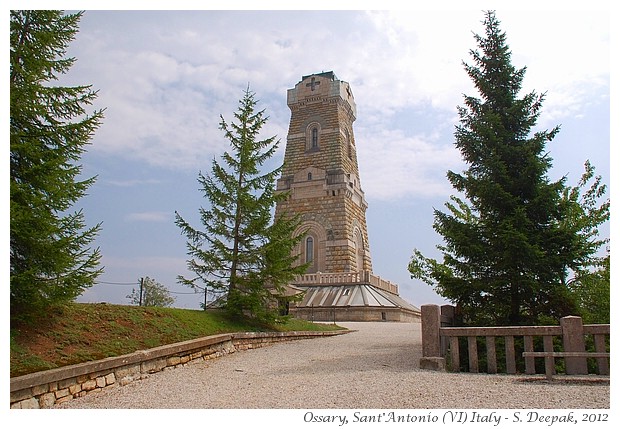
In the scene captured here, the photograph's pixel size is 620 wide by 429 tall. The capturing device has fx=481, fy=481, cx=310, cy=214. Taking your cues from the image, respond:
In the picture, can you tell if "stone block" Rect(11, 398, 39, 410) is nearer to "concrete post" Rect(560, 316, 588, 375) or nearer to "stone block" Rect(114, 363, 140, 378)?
"stone block" Rect(114, 363, 140, 378)

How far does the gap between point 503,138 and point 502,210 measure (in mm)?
1807

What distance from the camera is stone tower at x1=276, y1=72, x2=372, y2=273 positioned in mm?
30703

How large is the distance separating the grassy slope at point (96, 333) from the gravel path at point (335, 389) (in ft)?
2.71

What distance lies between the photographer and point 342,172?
1246 inches

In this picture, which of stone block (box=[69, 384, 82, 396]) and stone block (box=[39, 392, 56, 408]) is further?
stone block (box=[69, 384, 82, 396])

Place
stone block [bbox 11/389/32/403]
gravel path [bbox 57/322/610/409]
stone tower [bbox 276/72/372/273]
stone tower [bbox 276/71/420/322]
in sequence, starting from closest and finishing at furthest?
stone block [bbox 11/389/32/403]
gravel path [bbox 57/322/610/409]
stone tower [bbox 276/71/420/322]
stone tower [bbox 276/72/372/273]

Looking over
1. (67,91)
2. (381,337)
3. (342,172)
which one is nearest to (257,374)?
(67,91)

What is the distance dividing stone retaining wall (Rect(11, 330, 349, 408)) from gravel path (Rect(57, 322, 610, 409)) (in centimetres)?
18

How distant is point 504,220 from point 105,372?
27.5ft

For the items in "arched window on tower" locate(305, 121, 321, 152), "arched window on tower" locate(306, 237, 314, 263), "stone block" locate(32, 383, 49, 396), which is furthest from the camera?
"arched window on tower" locate(305, 121, 321, 152)

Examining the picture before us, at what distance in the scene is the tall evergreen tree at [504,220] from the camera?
10.4m

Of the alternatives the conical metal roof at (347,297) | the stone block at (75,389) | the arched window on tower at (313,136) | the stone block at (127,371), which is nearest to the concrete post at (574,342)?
the stone block at (127,371)

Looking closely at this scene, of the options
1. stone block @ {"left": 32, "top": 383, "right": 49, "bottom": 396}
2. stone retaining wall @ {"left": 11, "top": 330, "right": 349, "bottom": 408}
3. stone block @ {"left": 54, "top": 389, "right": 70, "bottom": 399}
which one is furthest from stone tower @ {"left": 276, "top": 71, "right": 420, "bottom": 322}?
stone block @ {"left": 32, "top": 383, "right": 49, "bottom": 396}

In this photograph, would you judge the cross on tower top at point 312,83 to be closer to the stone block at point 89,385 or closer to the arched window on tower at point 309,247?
the arched window on tower at point 309,247
